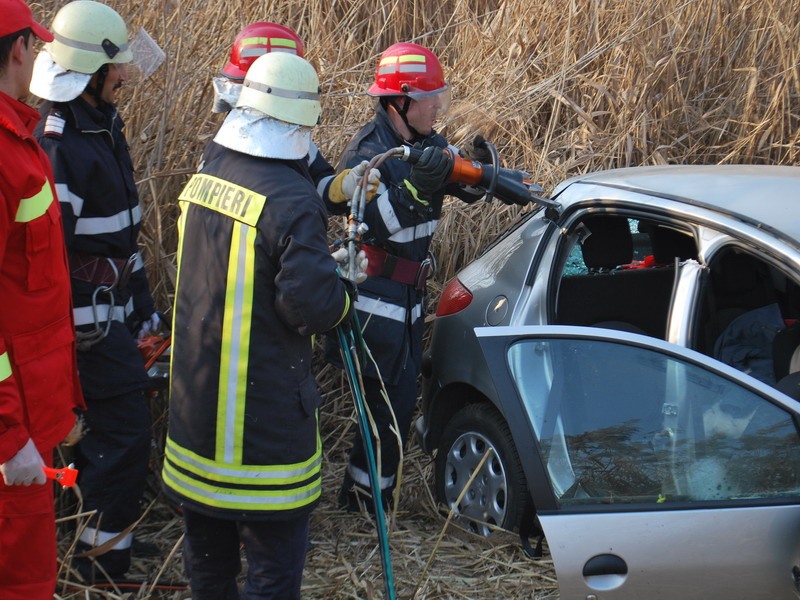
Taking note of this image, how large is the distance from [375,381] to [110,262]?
116cm

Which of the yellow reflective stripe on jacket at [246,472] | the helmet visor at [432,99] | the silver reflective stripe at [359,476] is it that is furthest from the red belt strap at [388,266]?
the yellow reflective stripe on jacket at [246,472]

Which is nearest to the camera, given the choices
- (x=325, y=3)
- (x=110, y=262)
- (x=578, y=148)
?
(x=110, y=262)

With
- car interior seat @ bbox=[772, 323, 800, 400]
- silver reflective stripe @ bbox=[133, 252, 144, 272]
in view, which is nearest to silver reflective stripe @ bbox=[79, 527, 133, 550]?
silver reflective stripe @ bbox=[133, 252, 144, 272]

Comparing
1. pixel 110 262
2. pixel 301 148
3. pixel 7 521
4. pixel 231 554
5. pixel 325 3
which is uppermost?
pixel 325 3

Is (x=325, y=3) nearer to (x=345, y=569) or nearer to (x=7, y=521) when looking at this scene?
(x=345, y=569)

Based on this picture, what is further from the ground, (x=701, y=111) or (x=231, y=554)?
(x=701, y=111)

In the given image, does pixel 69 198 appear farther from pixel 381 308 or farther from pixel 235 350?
pixel 381 308

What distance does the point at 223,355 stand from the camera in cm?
246

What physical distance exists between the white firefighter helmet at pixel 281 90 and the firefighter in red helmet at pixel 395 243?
113cm

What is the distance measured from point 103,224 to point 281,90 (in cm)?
116

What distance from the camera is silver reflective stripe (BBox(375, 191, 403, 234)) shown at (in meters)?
3.62

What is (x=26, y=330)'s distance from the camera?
236 cm

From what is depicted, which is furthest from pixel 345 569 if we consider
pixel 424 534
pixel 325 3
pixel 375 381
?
pixel 325 3

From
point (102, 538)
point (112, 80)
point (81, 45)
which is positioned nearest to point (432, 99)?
point (112, 80)
